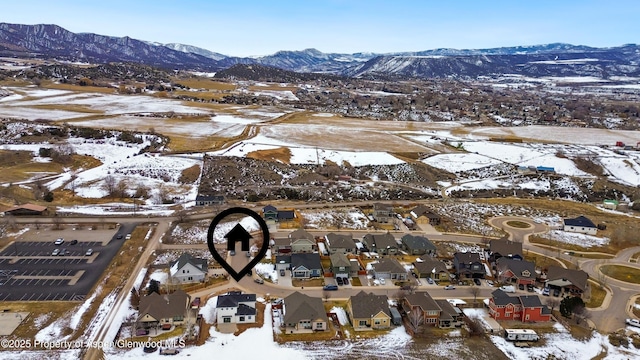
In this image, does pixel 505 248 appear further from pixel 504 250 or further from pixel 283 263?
pixel 283 263

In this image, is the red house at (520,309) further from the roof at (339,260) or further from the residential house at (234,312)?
the residential house at (234,312)

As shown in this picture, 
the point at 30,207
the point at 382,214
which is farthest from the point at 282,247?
the point at 30,207

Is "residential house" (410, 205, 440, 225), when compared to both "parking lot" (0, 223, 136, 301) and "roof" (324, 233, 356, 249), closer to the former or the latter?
"roof" (324, 233, 356, 249)

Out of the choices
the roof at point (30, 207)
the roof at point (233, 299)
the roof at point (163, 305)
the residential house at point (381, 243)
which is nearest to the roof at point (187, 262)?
the roof at point (163, 305)

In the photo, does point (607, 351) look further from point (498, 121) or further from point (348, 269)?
point (498, 121)

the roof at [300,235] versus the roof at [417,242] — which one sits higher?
the roof at [300,235]
